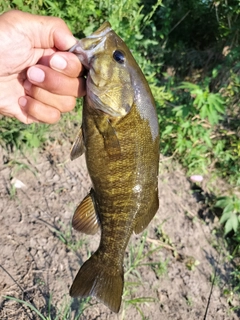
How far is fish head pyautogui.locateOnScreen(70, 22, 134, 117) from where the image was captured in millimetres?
1491

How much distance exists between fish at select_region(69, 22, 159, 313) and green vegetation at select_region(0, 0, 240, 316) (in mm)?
1243

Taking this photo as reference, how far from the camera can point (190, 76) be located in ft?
16.9

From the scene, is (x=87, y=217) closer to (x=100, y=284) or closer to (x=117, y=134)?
(x=100, y=284)

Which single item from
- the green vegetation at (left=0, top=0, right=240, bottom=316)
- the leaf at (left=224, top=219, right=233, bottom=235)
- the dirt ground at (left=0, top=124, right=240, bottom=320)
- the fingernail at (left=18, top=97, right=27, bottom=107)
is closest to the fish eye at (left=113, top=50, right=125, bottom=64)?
the fingernail at (left=18, top=97, right=27, bottom=107)

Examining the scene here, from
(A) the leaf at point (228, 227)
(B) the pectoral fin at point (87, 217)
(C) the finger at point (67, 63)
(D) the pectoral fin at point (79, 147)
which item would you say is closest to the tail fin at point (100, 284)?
(B) the pectoral fin at point (87, 217)

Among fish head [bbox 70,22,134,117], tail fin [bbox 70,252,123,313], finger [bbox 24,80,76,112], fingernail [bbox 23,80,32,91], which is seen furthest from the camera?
fingernail [bbox 23,80,32,91]

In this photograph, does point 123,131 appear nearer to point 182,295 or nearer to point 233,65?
point 182,295

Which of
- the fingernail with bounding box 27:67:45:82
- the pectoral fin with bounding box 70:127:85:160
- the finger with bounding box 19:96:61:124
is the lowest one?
the finger with bounding box 19:96:61:124

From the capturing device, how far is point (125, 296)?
2.67 metres

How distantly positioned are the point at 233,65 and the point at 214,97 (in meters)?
1.03

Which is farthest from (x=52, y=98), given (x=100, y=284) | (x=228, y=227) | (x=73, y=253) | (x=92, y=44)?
(x=228, y=227)

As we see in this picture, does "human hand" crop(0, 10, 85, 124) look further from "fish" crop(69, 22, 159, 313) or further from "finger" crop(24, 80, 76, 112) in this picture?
"fish" crop(69, 22, 159, 313)

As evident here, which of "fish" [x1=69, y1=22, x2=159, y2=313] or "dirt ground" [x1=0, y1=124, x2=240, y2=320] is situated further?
"dirt ground" [x1=0, y1=124, x2=240, y2=320]

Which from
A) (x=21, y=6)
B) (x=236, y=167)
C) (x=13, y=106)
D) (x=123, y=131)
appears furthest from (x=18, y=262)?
(x=236, y=167)
